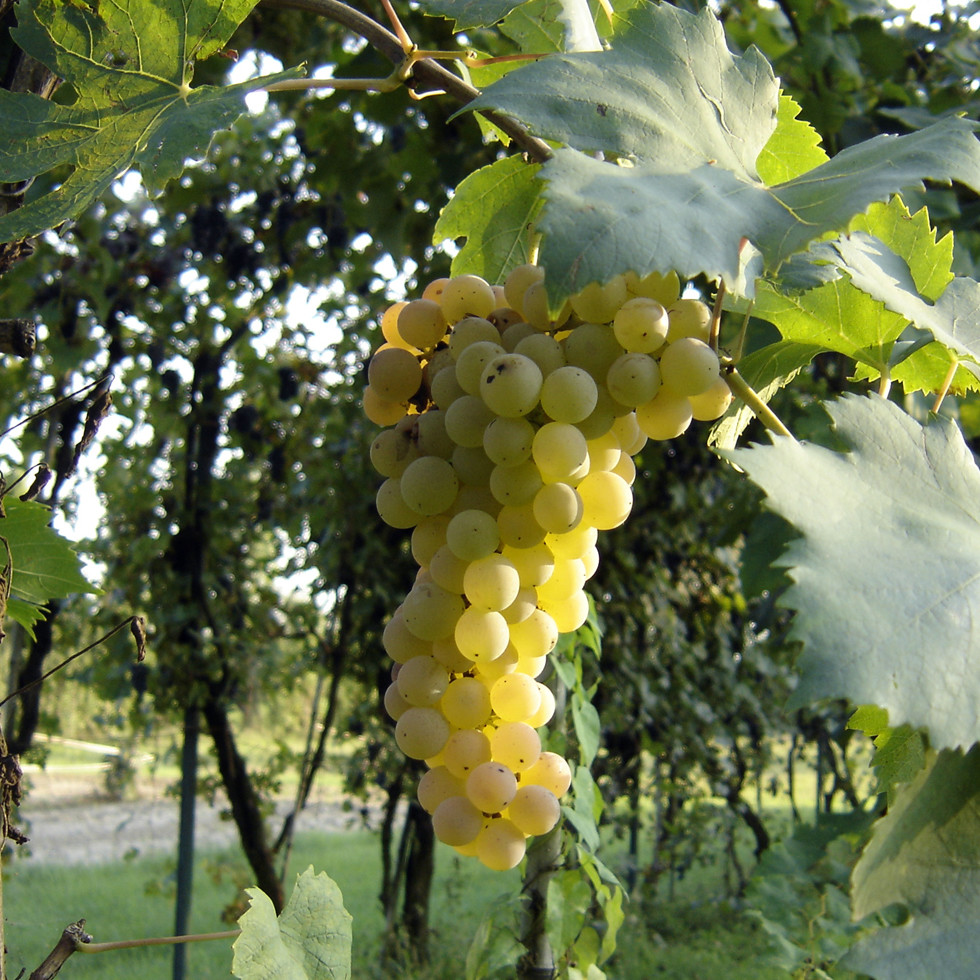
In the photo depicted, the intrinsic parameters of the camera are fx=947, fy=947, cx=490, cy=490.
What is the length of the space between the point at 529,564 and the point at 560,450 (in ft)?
0.28

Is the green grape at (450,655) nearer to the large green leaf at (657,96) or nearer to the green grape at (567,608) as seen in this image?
the green grape at (567,608)

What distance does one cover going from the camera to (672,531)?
3096 millimetres

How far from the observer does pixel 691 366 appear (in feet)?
1.47

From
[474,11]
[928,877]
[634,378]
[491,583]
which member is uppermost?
[474,11]

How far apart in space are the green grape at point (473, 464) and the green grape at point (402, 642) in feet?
0.30

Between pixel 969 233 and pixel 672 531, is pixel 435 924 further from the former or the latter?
pixel 969 233

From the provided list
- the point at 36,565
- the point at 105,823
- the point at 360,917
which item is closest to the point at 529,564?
the point at 36,565

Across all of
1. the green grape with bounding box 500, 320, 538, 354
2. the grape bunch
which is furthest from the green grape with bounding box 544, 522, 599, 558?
the green grape with bounding box 500, 320, 538, 354

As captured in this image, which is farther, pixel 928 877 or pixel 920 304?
pixel 920 304

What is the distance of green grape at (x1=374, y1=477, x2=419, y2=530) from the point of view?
534mm

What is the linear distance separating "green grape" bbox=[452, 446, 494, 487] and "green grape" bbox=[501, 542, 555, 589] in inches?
1.7

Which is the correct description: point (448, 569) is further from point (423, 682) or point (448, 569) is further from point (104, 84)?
Result: point (104, 84)

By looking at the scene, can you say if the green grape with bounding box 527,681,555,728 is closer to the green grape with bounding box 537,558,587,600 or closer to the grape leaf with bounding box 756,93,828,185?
the green grape with bounding box 537,558,587,600

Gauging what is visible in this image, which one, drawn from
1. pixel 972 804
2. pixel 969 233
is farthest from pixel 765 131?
pixel 969 233
